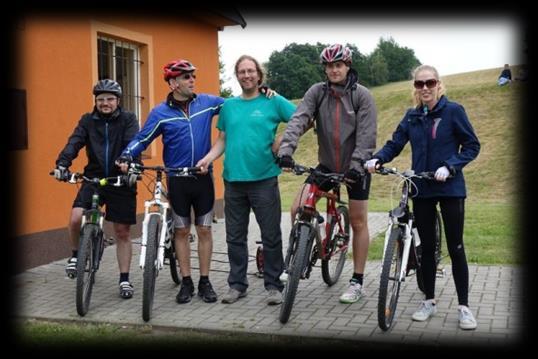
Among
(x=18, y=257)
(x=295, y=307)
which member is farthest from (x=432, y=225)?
(x=18, y=257)

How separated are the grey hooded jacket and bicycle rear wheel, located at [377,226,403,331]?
0.74m

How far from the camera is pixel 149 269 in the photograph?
5.38 metres

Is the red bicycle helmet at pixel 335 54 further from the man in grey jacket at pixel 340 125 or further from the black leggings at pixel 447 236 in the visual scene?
the black leggings at pixel 447 236

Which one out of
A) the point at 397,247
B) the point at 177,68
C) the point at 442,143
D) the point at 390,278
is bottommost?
the point at 390,278

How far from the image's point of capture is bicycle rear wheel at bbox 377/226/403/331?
16.1ft

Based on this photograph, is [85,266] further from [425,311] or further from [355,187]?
[425,311]

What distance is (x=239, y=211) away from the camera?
238 inches

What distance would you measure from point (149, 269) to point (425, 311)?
2.27m

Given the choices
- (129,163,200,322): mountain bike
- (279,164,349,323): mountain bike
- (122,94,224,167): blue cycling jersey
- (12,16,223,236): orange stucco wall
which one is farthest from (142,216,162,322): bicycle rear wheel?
(12,16,223,236): orange stucco wall

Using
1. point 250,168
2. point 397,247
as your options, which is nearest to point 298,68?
point 250,168

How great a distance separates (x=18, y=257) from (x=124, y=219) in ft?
6.15

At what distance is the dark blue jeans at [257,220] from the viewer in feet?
19.4

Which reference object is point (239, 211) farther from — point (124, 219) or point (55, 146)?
point (55, 146)

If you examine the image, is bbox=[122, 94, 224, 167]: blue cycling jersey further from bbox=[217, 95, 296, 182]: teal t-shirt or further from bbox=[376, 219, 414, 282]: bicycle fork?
bbox=[376, 219, 414, 282]: bicycle fork
